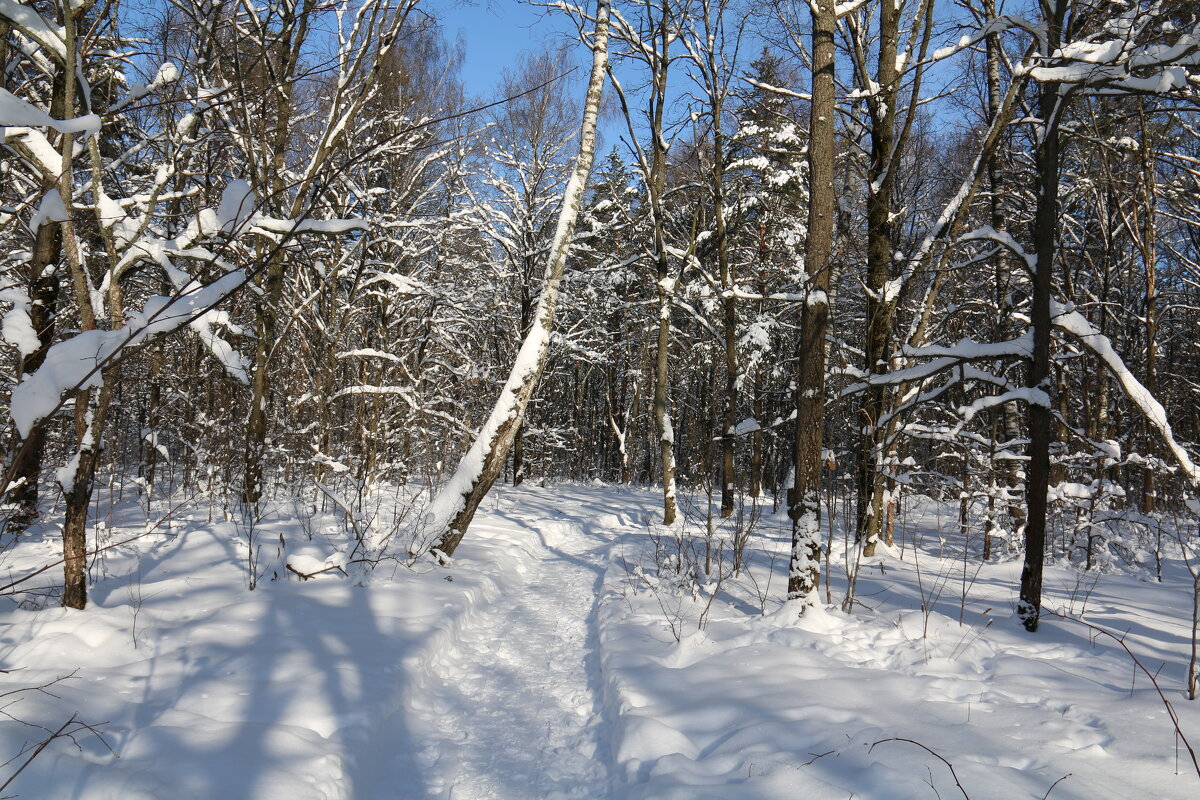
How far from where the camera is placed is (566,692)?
402 cm

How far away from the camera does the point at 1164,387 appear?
1880 cm

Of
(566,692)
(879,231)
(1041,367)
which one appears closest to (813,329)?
(1041,367)

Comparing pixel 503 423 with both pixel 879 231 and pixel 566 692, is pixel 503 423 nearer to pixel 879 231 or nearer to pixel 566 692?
pixel 566 692

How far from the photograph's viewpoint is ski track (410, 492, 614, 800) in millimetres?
2967

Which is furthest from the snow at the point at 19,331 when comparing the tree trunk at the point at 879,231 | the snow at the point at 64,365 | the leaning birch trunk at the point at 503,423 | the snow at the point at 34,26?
the tree trunk at the point at 879,231

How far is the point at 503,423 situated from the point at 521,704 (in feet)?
10.6

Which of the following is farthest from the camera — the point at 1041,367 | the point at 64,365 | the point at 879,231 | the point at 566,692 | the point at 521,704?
the point at 879,231

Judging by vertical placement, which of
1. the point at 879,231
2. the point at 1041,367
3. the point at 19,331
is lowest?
the point at 19,331

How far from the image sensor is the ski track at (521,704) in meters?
2.97

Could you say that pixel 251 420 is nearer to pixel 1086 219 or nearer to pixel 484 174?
pixel 484 174

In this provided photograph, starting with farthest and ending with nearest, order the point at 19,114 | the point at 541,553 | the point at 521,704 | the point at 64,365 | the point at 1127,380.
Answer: the point at 541,553, the point at 1127,380, the point at 521,704, the point at 64,365, the point at 19,114

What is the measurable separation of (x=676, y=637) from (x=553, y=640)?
3.63ft

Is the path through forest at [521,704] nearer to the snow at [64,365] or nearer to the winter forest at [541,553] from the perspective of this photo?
the winter forest at [541,553]

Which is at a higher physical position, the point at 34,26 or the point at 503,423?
the point at 34,26
